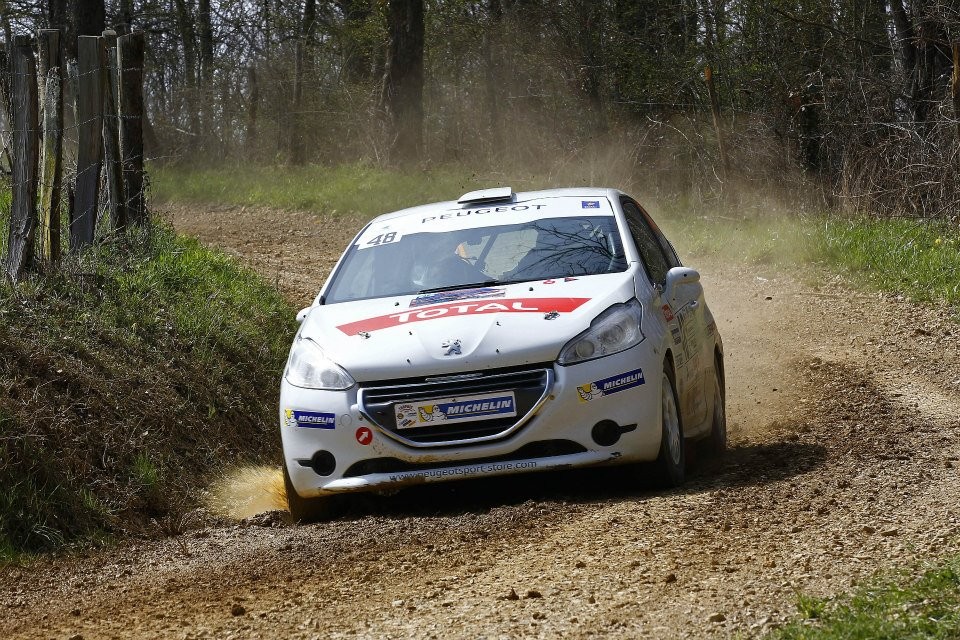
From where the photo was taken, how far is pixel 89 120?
1038 cm

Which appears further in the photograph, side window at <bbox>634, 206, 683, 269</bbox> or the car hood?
side window at <bbox>634, 206, 683, 269</bbox>

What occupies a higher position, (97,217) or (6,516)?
(97,217)

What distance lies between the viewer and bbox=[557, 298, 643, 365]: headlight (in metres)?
6.16

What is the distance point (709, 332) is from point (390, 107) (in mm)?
19236

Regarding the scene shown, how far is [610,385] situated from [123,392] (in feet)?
11.5

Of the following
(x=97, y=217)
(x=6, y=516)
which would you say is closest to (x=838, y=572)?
(x=6, y=516)

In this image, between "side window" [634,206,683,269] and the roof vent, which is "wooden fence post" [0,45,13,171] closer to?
the roof vent

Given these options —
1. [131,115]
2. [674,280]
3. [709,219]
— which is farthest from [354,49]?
[674,280]

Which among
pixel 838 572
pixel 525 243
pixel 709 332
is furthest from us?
pixel 709 332

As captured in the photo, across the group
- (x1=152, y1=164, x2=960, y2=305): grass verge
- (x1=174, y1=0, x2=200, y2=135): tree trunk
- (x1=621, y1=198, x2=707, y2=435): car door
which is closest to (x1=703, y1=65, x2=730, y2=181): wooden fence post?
(x1=152, y1=164, x2=960, y2=305): grass verge

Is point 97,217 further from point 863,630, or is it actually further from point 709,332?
point 863,630

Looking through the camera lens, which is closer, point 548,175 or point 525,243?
point 525,243

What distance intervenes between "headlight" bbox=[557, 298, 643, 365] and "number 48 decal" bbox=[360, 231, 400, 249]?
71.6 inches

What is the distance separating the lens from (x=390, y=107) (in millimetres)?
26531
